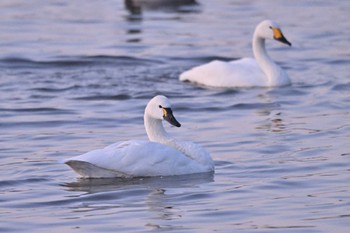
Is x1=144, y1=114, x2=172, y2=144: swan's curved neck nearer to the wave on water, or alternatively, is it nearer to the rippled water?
the rippled water

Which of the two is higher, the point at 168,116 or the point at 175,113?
the point at 168,116

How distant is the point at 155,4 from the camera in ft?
94.2

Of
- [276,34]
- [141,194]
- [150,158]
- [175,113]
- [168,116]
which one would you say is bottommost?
[175,113]

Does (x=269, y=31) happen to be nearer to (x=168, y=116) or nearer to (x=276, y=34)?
(x=276, y=34)

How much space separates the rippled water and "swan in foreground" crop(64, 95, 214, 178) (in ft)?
→ 0.38

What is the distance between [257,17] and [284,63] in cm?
492

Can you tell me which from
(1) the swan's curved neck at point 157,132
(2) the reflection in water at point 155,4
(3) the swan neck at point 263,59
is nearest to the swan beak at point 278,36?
(3) the swan neck at point 263,59

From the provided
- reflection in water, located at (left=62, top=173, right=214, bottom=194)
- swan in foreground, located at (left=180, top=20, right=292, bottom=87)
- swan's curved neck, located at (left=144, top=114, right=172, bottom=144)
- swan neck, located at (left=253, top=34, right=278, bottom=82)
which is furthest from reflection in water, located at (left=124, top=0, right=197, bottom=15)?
reflection in water, located at (left=62, top=173, right=214, bottom=194)

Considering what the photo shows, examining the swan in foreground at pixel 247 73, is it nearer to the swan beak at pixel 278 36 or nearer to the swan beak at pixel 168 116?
the swan beak at pixel 278 36

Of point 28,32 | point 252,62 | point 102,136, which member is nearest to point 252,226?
point 102,136

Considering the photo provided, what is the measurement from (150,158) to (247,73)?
6.40 m

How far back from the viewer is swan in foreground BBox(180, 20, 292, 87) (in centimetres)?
1767

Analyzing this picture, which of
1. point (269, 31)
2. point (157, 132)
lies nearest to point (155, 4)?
point (269, 31)

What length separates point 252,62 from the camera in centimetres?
1827
